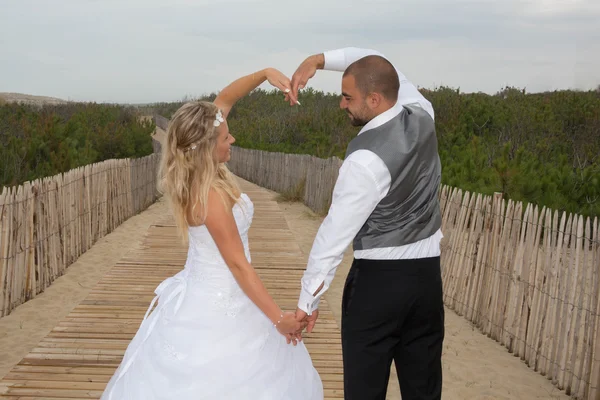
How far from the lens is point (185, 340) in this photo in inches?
111

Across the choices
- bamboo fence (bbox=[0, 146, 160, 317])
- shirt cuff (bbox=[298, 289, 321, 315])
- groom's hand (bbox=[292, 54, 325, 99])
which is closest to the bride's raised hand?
groom's hand (bbox=[292, 54, 325, 99])

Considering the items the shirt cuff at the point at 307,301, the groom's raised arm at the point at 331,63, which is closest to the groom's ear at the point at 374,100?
the groom's raised arm at the point at 331,63

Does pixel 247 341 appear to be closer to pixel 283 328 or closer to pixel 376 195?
pixel 283 328

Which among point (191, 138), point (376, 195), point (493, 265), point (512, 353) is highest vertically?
point (191, 138)

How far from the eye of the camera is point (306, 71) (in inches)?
121

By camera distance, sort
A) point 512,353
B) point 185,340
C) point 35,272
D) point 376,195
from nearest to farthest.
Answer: point 376,195, point 185,340, point 512,353, point 35,272

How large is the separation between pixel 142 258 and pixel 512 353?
15.1 ft

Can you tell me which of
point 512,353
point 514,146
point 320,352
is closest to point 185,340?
point 320,352

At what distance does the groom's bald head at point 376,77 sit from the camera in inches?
97.8

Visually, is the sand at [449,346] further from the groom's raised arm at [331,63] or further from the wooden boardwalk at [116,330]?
the groom's raised arm at [331,63]

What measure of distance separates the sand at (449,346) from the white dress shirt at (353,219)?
235 centimetres

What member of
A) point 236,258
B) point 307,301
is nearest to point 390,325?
point 307,301

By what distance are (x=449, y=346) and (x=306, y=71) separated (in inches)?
142

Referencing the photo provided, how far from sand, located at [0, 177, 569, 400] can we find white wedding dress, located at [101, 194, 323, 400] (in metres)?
1.97
